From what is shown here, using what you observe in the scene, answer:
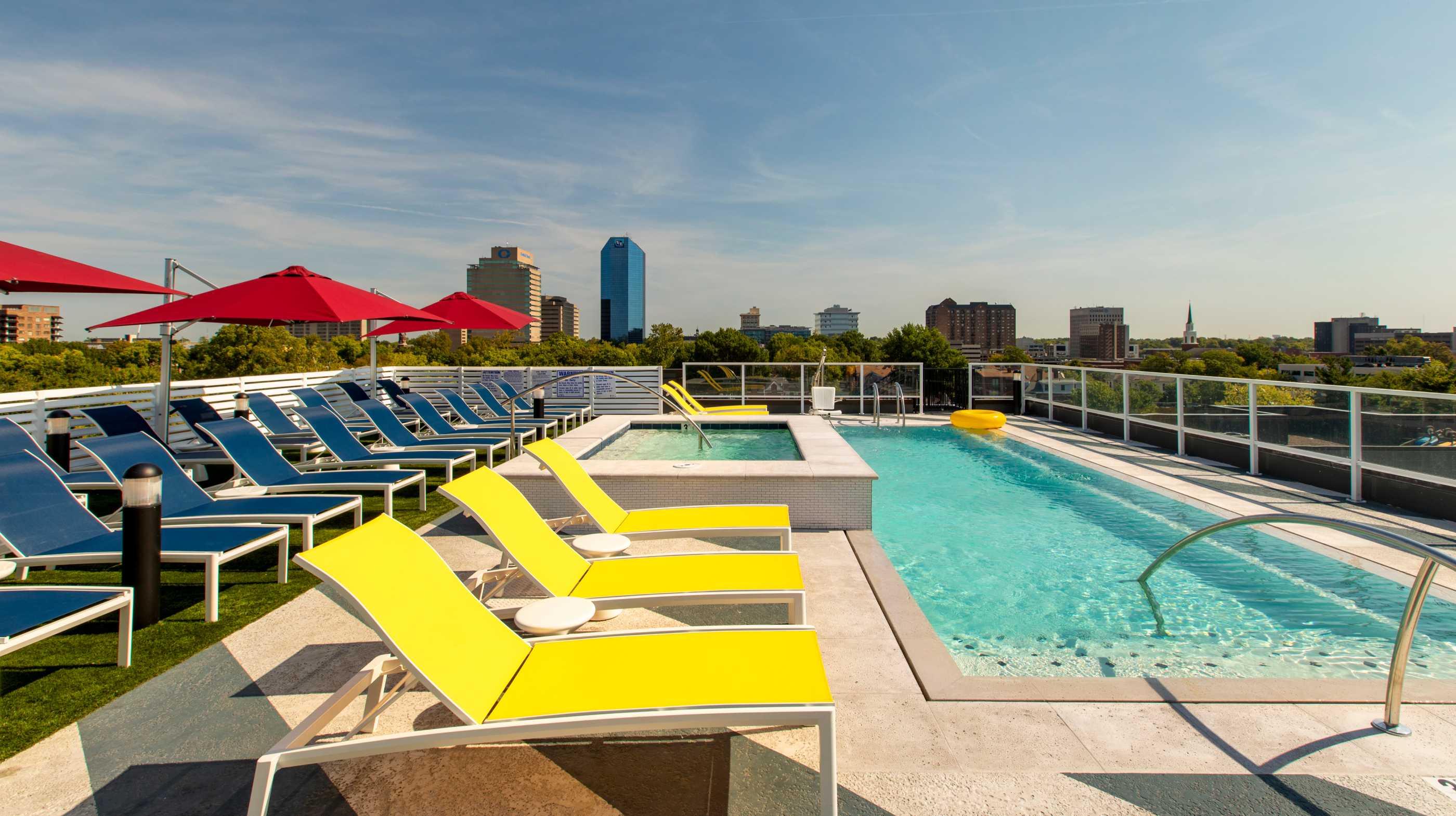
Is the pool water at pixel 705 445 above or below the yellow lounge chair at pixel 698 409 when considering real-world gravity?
below

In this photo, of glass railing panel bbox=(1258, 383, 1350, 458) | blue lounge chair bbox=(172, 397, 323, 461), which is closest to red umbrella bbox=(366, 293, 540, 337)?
blue lounge chair bbox=(172, 397, 323, 461)

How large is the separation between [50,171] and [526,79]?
45.7 ft

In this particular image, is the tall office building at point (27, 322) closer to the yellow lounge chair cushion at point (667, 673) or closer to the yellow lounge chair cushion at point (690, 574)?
the yellow lounge chair cushion at point (690, 574)

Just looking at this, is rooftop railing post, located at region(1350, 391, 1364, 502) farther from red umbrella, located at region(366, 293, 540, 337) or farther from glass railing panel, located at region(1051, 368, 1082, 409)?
red umbrella, located at region(366, 293, 540, 337)

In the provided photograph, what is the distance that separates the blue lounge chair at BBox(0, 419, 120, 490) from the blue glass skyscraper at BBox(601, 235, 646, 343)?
18178 cm

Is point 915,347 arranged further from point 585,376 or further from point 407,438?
point 407,438

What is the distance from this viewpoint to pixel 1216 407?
888 centimetres

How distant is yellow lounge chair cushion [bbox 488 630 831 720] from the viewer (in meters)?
1.88

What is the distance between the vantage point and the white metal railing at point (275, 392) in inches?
309

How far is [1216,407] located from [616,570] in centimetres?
879

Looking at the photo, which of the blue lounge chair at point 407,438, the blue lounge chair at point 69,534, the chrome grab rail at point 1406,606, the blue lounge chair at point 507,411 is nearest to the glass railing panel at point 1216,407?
the chrome grab rail at point 1406,606

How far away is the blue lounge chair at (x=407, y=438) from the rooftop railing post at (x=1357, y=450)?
8523 millimetres

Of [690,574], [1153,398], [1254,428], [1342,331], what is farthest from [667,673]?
[1342,331]

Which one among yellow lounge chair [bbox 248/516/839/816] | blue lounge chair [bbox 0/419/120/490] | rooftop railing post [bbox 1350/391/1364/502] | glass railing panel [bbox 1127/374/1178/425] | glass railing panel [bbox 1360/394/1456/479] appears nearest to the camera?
yellow lounge chair [bbox 248/516/839/816]
